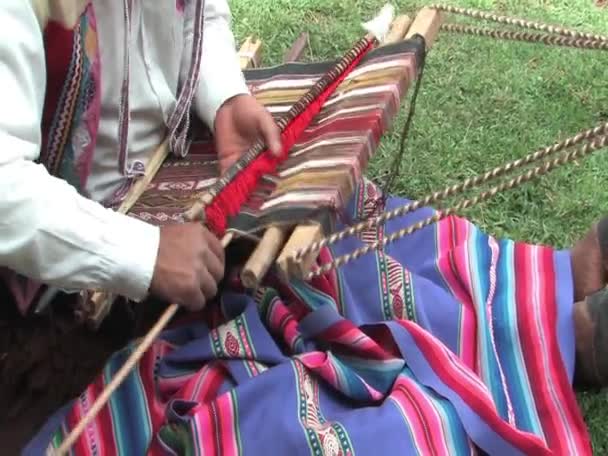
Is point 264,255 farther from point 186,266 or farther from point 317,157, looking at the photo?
point 317,157

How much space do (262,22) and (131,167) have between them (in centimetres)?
100

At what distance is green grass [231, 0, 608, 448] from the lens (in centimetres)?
168

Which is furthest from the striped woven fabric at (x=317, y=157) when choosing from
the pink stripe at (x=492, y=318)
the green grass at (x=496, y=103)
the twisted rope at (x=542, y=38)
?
the green grass at (x=496, y=103)

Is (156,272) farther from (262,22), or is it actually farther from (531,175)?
(262,22)

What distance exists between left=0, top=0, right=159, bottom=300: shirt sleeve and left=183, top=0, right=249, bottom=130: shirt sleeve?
14.4 inches

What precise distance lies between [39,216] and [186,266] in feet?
0.54

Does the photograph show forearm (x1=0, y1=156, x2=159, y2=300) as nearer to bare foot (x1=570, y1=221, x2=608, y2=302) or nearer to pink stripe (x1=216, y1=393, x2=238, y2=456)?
pink stripe (x1=216, y1=393, x2=238, y2=456)

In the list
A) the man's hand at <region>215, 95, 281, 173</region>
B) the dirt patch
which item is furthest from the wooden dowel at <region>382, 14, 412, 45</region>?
the dirt patch

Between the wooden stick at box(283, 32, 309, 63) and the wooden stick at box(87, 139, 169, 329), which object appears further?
the wooden stick at box(283, 32, 309, 63)

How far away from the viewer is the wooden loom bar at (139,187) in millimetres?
1041

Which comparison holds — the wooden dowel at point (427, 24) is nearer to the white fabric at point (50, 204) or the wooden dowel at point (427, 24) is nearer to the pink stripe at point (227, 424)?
the white fabric at point (50, 204)

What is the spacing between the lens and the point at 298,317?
1.16 meters

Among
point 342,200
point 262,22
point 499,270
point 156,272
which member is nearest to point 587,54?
point 262,22

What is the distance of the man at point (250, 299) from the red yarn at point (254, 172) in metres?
0.03
